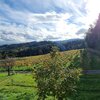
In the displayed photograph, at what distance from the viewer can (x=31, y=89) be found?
212 feet

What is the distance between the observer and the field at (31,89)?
5594 centimetres

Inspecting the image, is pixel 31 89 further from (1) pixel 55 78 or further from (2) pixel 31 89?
(1) pixel 55 78

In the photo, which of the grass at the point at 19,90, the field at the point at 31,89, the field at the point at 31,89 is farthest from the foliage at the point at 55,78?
the grass at the point at 19,90

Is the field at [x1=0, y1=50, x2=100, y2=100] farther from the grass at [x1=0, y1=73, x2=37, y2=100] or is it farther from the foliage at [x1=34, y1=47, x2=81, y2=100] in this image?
the foliage at [x1=34, y1=47, x2=81, y2=100]

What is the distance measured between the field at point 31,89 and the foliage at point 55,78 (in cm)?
1096

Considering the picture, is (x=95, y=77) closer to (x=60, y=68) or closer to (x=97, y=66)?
(x=97, y=66)

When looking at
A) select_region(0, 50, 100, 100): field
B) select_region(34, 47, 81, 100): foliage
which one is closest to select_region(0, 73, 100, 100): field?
select_region(0, 50, 100, 100): field

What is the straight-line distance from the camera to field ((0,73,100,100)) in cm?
5594

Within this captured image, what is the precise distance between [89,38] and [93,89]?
56.6 meters

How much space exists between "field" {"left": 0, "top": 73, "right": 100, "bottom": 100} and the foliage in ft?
36.0

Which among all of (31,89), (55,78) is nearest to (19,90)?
(31,89)

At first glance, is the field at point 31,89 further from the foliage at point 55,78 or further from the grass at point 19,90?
the foliage at point 55,78

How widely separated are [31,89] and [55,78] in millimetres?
23832

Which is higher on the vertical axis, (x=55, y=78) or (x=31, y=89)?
(x=55, y=78)
